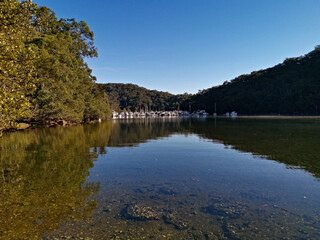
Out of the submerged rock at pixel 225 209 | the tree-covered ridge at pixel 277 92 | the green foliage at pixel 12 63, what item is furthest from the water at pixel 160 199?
the tree-covered ridge at pixel 277 92

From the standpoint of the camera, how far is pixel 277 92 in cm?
13450

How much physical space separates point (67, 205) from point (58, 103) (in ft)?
98.5

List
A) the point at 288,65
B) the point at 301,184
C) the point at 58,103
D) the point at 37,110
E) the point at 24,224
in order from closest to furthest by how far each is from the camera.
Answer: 1. the point at 24,224
2. the point at 301,184
3. the point at 37,110
4. the point at 58,103
5. the point at 288,65

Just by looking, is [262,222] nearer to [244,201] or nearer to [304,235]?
[304,235]

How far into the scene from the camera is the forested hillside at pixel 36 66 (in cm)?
906

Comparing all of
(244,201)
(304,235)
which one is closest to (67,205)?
(244,201)

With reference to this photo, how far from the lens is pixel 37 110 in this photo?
99.0 ft

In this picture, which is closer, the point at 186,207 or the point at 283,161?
the point at 186,207

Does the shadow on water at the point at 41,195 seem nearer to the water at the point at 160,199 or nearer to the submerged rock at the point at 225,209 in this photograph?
the water at the point at 160,199

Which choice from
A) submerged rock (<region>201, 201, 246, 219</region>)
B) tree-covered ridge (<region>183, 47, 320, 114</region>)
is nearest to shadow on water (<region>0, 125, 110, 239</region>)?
submerged rock (<region>201, 201, 246, 219</region>)

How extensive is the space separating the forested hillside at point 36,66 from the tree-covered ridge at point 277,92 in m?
112

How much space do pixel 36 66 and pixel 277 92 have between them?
143385 mm

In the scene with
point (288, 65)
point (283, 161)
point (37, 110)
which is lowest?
point (283, 161)

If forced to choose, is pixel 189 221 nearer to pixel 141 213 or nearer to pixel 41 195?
pixel 141 213
